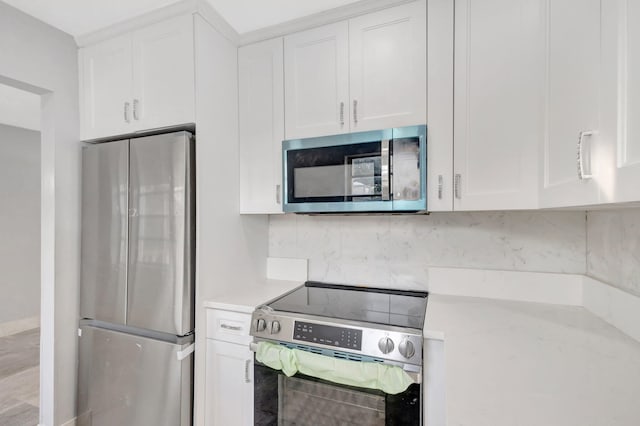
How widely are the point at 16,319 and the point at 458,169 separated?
16.3ft

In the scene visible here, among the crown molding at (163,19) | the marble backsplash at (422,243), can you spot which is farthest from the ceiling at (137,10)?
the marble backsplash at (422,243)

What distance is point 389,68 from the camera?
1.53 m

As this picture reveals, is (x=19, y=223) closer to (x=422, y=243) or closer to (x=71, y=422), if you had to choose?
(x=71, y=422)

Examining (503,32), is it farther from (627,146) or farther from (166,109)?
(166,109)

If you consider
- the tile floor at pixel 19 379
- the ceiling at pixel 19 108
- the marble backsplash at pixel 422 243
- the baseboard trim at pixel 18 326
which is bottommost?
the tile floor at pixel 19 379

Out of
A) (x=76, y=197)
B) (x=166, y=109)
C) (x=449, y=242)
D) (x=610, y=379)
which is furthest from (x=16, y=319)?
(x=610, y=379)

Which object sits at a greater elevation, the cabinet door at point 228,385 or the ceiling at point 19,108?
the ceiling at point 19,108

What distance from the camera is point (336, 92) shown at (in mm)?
1645

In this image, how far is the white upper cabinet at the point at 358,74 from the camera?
58.4 inches

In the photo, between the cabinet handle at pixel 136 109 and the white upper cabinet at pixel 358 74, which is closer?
the white upper cabinet at pixel 358 74

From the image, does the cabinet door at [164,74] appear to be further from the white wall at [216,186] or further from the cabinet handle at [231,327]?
the cabinet handle at [231,327]

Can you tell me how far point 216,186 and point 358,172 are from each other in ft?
2.68

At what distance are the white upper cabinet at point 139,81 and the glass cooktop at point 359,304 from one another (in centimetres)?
115

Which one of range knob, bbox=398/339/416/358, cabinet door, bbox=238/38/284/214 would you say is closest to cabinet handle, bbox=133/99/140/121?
cabinet door, bbox=238/38/284/214
